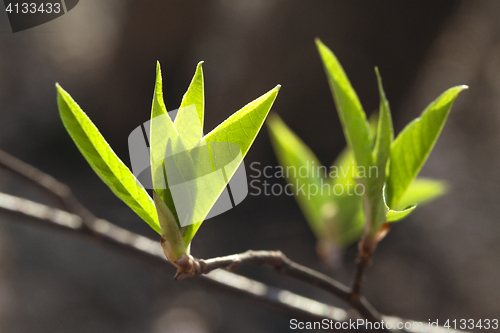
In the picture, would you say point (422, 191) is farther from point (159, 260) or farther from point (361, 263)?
point (159, 260)

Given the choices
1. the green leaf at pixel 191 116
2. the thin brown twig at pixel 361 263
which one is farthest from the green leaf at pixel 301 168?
the green leaf at pixel 191 116

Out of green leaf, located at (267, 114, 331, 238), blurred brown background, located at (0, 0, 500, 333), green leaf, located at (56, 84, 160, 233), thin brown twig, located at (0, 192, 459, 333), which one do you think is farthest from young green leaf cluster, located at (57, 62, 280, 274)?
blurred brown background, located at (0, 0, 500, 333)

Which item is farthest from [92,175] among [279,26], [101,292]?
[279,26]

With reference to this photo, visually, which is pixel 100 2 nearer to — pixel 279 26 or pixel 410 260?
pixel 279 26

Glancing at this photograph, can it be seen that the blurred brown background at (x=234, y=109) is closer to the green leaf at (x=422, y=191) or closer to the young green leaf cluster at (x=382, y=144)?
the green leaf at (x=422, y=191)

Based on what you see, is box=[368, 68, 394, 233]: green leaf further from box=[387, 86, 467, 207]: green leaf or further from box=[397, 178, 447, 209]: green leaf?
box=[397, 178, 447, 209]: green leaf

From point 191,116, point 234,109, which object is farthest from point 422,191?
point 234,109
